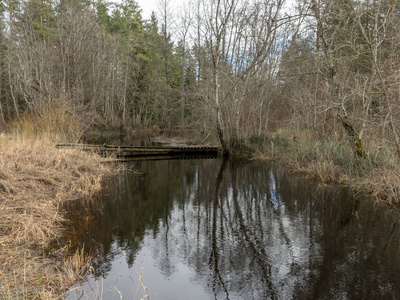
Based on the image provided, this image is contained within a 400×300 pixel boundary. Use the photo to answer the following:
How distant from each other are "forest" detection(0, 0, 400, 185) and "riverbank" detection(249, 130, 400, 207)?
0.30ft

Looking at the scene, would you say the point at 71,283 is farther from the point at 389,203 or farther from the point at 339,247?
the point at 389,203

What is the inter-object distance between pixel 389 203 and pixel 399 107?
2.35 meters

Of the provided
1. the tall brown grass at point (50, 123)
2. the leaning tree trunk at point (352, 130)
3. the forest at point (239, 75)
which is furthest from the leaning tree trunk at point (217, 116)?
the tall brown grass at point (50, 123)

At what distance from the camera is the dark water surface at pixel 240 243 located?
3948 millimetres

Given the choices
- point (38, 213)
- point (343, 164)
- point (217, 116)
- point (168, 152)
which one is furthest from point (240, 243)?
point (168, 152)

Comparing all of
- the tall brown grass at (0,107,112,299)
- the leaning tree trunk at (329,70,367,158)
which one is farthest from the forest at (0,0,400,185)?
the tall brown grass at (0,107,112,299)

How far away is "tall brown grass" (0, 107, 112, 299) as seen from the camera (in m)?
3.74

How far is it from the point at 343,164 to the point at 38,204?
894 centimetres

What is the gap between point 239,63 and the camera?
17.5 m

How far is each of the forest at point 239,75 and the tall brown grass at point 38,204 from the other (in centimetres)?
298

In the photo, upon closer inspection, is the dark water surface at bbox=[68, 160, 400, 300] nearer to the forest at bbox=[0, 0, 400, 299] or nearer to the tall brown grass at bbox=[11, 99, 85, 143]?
the forest at bbox=[0, 0, 400, 299]

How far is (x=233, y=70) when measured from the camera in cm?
1778

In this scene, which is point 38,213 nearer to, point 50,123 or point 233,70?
point 50,123

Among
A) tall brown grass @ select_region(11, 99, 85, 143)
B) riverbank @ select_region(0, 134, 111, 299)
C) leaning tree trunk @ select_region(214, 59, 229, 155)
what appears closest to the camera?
riverbank @ select_region(0, 134, 111, 299)
